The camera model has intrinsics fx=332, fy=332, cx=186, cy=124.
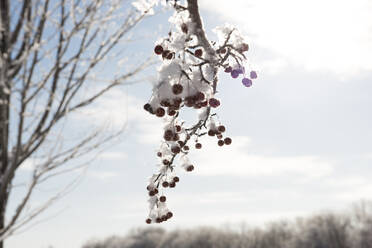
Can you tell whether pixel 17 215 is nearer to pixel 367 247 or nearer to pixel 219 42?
pixel 219 42

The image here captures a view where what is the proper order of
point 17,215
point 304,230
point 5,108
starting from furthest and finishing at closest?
point 304,230
point 5,108
point 17,215

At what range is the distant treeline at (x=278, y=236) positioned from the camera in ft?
171

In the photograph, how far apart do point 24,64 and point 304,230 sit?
5902cm

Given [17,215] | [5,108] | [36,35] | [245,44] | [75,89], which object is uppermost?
[36,35]

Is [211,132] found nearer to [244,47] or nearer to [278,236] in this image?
[244,47]

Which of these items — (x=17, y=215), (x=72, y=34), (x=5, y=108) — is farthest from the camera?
(x=72, y=34)

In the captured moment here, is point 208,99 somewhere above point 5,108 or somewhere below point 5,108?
below

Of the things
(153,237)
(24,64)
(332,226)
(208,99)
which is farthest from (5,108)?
(153,237)

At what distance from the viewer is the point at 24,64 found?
3877mm

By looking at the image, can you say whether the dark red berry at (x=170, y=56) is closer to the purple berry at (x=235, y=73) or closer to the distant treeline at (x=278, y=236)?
the purple berry at (x=235, y=73)

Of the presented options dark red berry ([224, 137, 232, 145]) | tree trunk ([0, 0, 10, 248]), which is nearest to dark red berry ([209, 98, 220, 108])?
dark red berry ([224, 137, 232, 145])

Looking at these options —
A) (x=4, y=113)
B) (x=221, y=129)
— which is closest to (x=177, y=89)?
(x=221, y=129)

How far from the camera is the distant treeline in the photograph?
52.0 m

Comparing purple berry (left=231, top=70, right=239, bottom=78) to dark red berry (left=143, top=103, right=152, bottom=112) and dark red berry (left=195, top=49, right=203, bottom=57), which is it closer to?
dark red berry (left=195, top=49, right=203, bottom=57)
